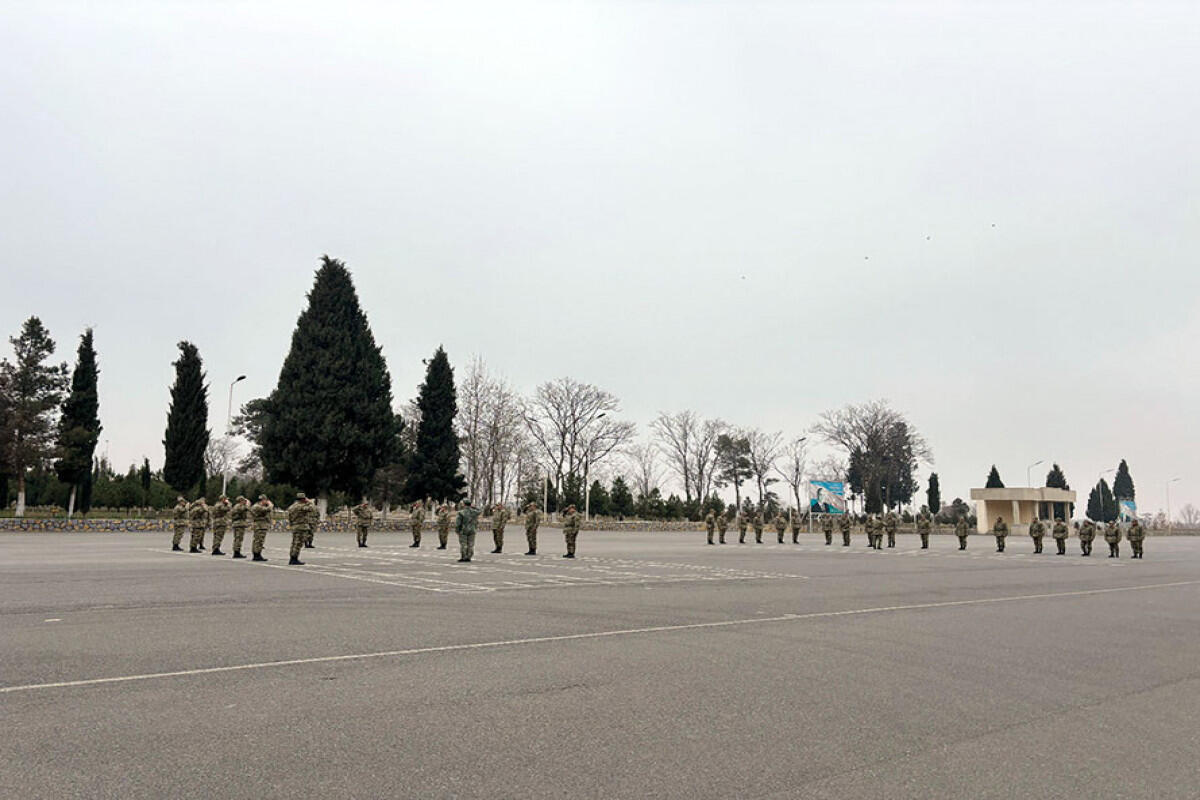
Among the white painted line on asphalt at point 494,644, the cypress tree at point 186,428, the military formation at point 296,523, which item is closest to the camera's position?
the white painted line on asphalt at point 494,644

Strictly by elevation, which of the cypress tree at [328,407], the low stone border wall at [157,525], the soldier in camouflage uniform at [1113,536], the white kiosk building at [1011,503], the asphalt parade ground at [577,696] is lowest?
the asphalt parade ground at [577,696]

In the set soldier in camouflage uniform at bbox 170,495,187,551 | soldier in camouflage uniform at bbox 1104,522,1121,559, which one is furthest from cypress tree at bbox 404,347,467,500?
soldier in camouflage uniform at bbox 1104,522,1121,559

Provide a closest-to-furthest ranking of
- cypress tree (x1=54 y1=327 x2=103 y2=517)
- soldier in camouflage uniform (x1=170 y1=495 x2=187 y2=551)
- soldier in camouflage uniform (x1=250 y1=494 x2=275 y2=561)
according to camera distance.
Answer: soldier in camouflage uniform (x1=250 y1=494 x2=275 y2=561)
soldier in camouflage uniform (x1=170 y1=495 x2=187 y2=551)
cypress tree (x1=54 y1=327 x2=103 y2=517)

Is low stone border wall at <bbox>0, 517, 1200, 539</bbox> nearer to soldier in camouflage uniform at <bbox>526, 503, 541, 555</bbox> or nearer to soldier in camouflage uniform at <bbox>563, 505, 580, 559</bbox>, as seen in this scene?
soldier in camouflage uniform at <bbox>526, 503, 541, 555</bbox>

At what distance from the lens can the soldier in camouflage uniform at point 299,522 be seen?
21047mm

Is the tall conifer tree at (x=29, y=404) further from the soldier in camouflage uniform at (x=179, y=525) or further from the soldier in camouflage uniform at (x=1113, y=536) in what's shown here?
the soldier in camouflage uniform at (x=1113, y=536)

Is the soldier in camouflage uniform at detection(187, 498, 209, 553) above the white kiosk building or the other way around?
the other way around

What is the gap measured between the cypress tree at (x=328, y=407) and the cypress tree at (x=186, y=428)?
32.0 ft

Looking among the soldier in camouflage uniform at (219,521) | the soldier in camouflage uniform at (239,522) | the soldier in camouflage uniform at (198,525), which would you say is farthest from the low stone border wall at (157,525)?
the soldier in camouflage uniform at (239,522)

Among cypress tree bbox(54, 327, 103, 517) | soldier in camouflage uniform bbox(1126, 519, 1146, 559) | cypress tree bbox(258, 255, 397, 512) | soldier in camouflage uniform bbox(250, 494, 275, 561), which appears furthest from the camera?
cypress tree bbox(258, 255, 397, 512)

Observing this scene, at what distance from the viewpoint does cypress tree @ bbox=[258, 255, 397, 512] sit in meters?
49.8

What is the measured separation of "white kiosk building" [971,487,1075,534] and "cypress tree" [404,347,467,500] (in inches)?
1716

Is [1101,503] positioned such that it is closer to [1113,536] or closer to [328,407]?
[1113,536]

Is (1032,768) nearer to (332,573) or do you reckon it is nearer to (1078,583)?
(332,573)
